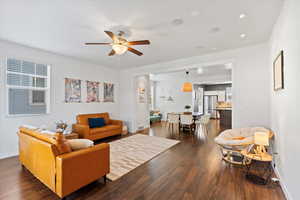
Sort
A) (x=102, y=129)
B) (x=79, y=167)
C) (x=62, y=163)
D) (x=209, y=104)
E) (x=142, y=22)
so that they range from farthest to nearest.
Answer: (x=209, y=104) → (x=102, y=129) → (x=142, y=22) → (x=79, y=167) → (x=62, y=163)

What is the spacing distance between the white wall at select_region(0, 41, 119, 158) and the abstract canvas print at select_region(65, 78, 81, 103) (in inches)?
4.9

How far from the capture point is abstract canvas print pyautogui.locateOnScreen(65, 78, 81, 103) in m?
4.59

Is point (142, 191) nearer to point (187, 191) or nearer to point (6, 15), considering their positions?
point (187, 191)

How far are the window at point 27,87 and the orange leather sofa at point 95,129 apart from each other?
103 cm

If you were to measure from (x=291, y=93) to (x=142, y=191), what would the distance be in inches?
99.5

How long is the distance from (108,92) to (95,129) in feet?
6.26

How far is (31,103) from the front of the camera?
387 cm

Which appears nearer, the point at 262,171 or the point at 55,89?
the point at 262,171

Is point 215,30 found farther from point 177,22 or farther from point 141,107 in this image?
point 141,107

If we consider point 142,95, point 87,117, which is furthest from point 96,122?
point 142,95

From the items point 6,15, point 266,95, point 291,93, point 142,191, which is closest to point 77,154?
point 142,191

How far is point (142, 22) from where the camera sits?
252 cm

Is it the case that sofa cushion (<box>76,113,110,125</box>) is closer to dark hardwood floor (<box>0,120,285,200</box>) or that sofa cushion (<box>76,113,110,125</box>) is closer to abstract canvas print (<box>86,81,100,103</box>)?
abstract canvas print (<box>86,81,100,103</box>)

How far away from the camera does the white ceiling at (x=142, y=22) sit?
2064 mm
